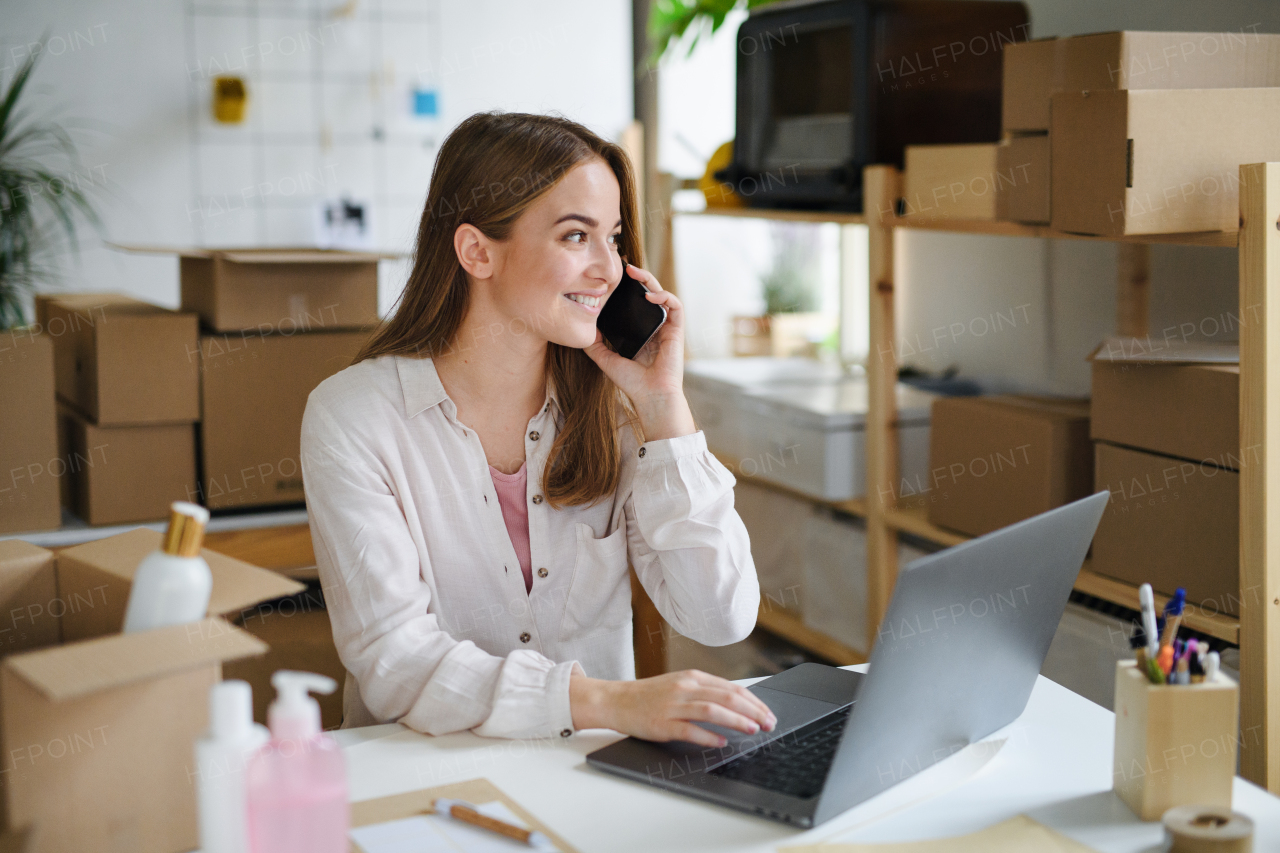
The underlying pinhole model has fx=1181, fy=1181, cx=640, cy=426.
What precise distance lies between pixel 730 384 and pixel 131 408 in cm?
132

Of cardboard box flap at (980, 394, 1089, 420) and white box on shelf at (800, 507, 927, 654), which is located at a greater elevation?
cardboard box flap at (980, 394, 1089, 420)

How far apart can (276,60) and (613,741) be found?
319 centimetres

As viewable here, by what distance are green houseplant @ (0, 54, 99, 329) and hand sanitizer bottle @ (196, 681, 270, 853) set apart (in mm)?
2808

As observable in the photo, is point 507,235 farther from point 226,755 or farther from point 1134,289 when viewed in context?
point 1134,289

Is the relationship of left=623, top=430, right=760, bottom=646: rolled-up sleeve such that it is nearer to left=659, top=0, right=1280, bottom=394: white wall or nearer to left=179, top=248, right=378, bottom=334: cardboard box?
left=179, top=248, right=378, bottom=334: cardboard box

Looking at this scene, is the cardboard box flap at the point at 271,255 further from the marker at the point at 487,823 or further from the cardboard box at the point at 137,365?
the marker at the point at 487,823

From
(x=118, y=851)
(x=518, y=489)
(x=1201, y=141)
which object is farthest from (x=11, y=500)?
(x=1201, y=141)

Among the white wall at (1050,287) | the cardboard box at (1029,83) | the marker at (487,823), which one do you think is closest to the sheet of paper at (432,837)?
the marker at (487,823)

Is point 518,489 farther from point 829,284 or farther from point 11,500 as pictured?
point 829,284

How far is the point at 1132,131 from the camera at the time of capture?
150 cm

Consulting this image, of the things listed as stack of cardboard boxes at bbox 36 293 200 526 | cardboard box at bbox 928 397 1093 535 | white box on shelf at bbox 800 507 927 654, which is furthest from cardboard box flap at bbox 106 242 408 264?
white box on shelf at bbox 800 507 927 654

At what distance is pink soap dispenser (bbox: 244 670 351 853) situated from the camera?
2.27ft

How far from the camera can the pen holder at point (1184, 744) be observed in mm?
943

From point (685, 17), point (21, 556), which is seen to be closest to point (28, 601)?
point (21, 556)
